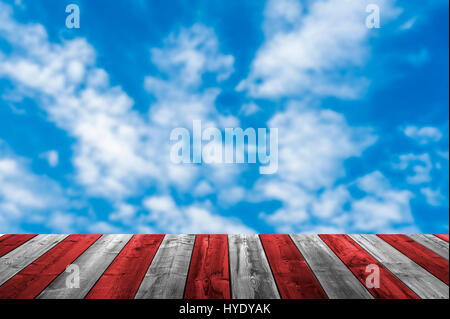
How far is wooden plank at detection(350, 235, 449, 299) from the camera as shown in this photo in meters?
1.14

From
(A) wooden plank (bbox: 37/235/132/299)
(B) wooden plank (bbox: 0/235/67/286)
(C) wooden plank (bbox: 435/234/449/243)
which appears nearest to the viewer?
(A) wooden plank (bbox: 37/235/132/299)

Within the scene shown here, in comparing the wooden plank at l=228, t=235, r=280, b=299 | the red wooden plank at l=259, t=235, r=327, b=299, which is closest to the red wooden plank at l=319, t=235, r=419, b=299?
the red wooden plank at l=259, t=235, r=327, b=299

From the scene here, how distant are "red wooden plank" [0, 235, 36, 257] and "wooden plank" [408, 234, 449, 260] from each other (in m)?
2.16

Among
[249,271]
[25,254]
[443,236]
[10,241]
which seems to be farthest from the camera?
[443,236]

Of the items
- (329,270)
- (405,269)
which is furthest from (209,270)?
(405,269)

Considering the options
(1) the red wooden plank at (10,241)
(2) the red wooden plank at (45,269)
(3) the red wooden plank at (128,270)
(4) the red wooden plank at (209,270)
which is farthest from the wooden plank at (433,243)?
(1) the red wooden plank at (10,241)

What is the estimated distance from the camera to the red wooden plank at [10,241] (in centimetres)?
154

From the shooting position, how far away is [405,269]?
4.37ft

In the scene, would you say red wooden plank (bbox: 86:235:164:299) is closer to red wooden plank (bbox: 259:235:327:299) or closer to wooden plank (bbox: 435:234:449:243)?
red wooden plank (bbox: 259:235:327:299)

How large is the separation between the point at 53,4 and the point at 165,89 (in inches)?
44.1

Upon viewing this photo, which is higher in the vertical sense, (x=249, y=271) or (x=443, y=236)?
(x=443, y=236)

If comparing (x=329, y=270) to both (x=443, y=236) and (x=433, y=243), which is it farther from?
(x=443, y=236)

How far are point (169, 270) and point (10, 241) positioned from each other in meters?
1.00

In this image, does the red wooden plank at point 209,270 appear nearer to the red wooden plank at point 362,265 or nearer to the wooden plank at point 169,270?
the wooden plank at point 169,270
